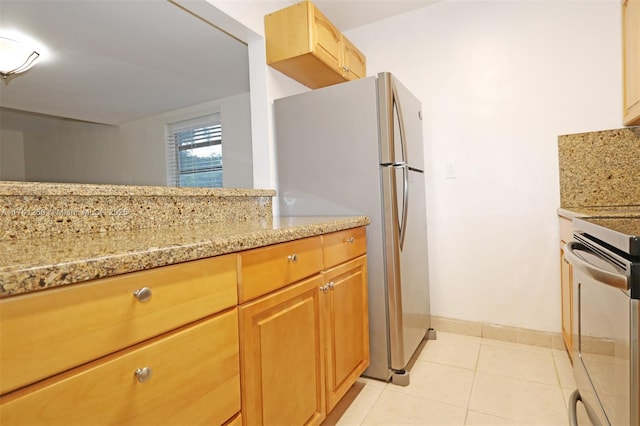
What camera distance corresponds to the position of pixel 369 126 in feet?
5.56

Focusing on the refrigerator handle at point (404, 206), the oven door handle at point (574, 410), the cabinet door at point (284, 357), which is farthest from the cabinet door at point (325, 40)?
the oven door handle at point (574, 410)

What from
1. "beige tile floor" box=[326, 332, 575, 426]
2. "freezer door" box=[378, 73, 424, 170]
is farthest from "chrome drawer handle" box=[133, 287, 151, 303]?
"freezer door" box=[378, 73, 424, 170]

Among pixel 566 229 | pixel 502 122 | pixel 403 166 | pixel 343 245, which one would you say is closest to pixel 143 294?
pixel 343 245

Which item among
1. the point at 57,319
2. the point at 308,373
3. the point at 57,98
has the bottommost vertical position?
the point at 308,373

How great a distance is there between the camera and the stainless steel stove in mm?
676

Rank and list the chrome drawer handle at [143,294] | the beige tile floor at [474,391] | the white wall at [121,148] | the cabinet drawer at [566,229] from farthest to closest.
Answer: the white wall at [121,148]
the cabinet drawer at [566,229]
the beige tile floor at [474,391]
the chrome drawer handle at [143,294]

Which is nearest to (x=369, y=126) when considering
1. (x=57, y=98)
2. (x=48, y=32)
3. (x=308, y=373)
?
(x=308, y=373)

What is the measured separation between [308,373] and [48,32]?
9.94 ft

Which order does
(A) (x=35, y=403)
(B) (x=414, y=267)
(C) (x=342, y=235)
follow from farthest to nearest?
(B) (x=414, y=267) < (C) (x=342, y=235) < (A) (x=35, y=403)

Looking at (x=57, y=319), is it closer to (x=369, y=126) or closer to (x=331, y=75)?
(x=369, y=126)

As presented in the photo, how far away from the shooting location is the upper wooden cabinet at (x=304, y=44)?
1.89 meters

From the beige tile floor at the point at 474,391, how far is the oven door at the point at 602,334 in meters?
0.44

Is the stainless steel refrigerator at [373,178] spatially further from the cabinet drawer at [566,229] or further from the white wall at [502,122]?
the cabinet drawer at [566,229]

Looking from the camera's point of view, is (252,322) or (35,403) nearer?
(35,403)
